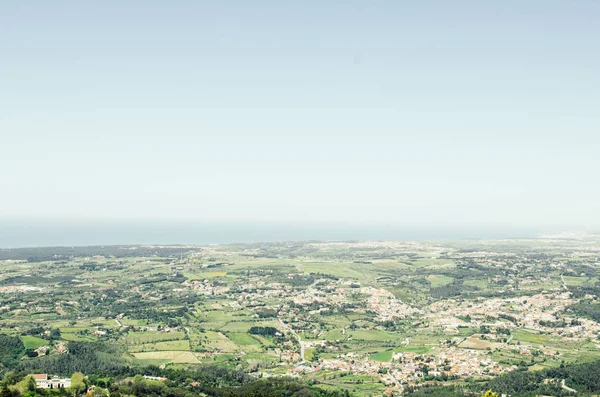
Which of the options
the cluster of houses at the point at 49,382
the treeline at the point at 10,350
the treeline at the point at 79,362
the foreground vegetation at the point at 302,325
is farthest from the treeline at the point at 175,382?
the treeline at the point at 10,350

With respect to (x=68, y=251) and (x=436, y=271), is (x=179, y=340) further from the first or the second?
(x=68, y=251)

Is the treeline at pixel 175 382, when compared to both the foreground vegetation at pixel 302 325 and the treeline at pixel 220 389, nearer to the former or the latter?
the treeline at pixel 220 389

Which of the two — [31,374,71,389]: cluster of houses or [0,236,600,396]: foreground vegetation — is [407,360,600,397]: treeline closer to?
[0,236,600,396]: foreground vegetation

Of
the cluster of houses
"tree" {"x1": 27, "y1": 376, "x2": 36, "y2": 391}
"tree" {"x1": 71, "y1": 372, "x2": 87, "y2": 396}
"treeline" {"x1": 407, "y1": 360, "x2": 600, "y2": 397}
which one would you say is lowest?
"treeline" {"x1": 407, "y1": 360, "x2": 600, "y2": 397}

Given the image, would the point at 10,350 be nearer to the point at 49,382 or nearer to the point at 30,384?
the point at 49,382

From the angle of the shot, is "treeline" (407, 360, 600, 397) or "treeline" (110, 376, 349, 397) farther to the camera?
"treeline" (407, 360, 600, 397)

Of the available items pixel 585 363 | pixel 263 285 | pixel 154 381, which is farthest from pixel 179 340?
pixel 585 363

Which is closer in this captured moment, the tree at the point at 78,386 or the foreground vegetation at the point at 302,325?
the tree at the point at 78,386

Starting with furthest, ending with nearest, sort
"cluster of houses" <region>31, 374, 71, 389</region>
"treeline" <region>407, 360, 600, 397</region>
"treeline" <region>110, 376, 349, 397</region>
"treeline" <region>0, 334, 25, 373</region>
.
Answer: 1. "treeline" <region>0, 334, 25, 373</region>
2. "treeline" <region>407, 360, 600, 397</region>
3. "cluster of houses" <region>31, 374, 71, 389</region>
4. "treeline" <region>110, 376, 349, 397</region>

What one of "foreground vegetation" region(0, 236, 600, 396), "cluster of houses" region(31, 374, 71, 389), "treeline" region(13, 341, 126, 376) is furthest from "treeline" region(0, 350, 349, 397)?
"cluster of houses" region(31, 374, 71, 389)

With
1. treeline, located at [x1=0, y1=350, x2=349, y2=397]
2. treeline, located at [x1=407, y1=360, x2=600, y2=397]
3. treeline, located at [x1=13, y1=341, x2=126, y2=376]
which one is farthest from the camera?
treeline, located at [x1=13, y1=341, x2=126, y2=376]

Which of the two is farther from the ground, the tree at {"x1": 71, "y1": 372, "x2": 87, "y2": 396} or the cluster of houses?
the tree at {"x1": 71, "y1": 372, "x2": 87, "y2": 396}

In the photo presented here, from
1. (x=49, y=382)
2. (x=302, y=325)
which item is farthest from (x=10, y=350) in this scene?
(x=302, y=325)
